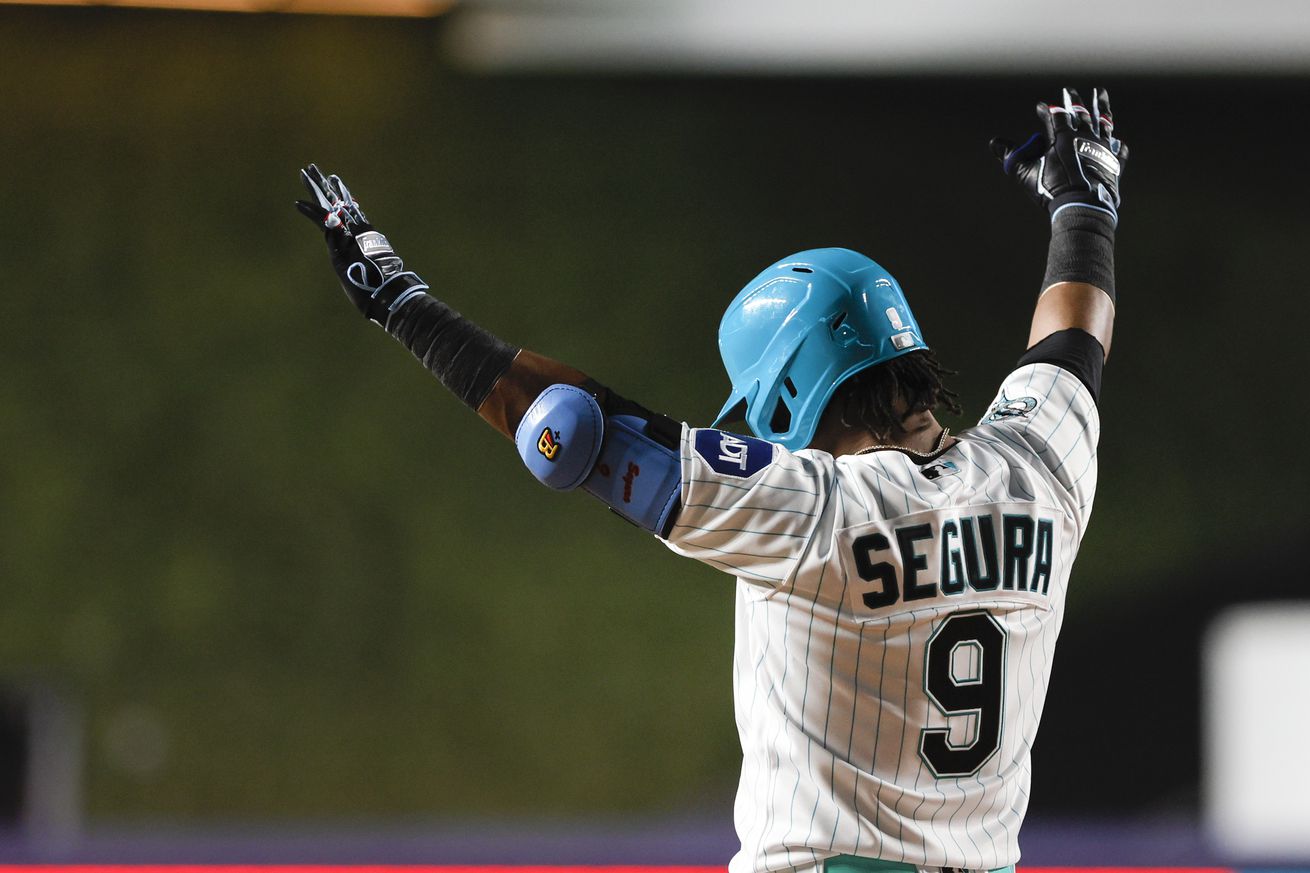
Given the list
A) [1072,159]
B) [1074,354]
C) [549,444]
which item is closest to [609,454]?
[549,444]

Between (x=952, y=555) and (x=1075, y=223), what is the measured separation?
0.61 m

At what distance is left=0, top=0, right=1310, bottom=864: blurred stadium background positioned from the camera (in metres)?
5.43

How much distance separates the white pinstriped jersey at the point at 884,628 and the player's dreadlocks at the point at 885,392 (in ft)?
0.26

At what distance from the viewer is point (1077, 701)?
18.1 feet

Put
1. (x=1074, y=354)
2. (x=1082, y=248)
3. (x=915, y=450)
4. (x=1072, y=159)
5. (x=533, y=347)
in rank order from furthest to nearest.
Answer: (x=533, y=347) → (x=1072, y=159) → (x=1082, y=248) → (x=1074, y=354) → (x=915, y=450)

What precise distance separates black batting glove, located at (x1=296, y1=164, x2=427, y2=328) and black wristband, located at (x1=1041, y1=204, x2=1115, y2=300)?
2.46 feet

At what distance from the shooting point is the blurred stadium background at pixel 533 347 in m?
5.43

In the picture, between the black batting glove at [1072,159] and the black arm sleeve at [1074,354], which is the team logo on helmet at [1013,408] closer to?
the black arm sleeve at [1074,354]

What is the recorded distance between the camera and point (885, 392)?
132 cm

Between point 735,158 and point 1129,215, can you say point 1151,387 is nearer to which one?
point 1129,215

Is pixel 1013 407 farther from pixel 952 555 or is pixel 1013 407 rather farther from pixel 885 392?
pixel 952 555

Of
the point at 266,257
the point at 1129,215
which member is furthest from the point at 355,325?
the point at 1129,215

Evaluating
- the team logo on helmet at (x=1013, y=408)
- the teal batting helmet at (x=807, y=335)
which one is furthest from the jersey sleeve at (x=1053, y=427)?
the teal batting helmet at (x=807, y=335)

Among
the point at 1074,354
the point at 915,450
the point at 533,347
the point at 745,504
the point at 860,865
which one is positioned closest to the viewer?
the point at 745,504
